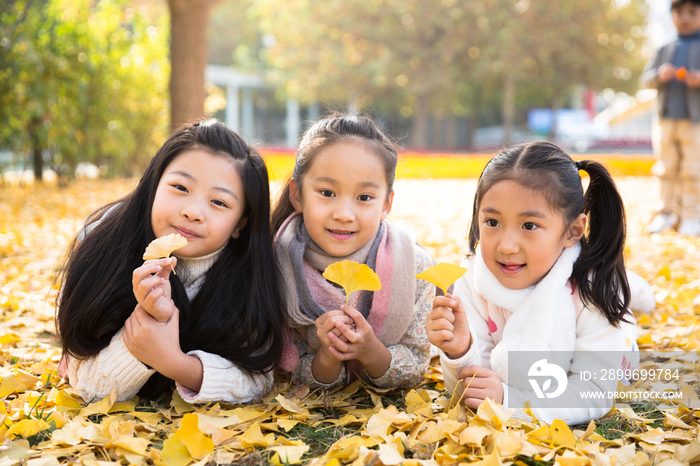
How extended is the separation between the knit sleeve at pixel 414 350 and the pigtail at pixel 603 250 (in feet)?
1.74

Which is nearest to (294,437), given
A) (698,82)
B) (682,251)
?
(682,251)

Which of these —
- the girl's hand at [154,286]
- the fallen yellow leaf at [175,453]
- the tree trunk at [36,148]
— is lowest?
the fallen yellow leaf at [175,453]

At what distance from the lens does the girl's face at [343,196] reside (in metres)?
2.03

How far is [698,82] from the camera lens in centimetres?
496

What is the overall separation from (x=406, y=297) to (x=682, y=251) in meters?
3.46

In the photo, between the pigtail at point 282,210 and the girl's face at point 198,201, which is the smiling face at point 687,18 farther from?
the girl's face at point 198,201

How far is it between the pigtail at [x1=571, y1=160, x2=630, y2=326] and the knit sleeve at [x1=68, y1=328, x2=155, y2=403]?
4.77 feet

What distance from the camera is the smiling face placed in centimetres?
504

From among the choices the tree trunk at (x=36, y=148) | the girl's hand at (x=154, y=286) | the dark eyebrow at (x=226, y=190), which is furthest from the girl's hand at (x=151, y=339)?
the tree trunk at (x=36, y=148)

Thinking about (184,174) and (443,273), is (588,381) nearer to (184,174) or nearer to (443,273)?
(443,273)

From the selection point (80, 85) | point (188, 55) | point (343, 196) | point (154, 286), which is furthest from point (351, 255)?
point (80, 85)

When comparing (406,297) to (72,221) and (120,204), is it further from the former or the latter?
(72,221)

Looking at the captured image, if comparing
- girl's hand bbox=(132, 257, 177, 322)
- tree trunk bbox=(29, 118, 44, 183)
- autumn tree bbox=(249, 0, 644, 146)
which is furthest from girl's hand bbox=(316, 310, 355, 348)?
autumn tree bbox=(249, 0, 644, 146)

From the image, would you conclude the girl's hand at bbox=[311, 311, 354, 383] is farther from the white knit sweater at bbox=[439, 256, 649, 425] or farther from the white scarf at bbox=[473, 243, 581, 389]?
the white scarf at bbox=[473, 243, 581, 389]
